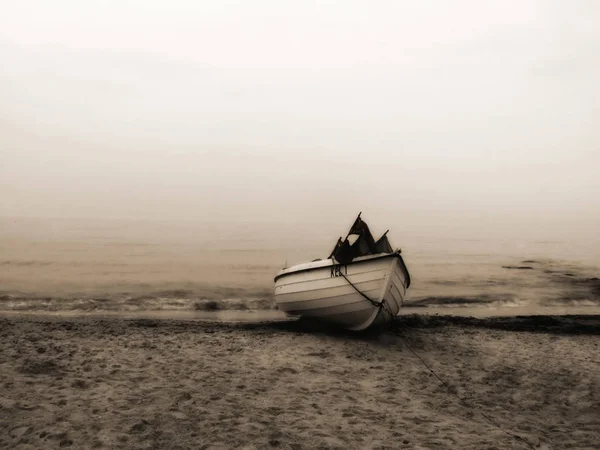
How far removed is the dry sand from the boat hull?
1.91 feet

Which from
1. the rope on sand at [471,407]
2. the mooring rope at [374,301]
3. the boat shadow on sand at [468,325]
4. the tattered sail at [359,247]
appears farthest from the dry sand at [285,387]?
the tattered sail at [359,247]

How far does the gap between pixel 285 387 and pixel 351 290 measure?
4.23m

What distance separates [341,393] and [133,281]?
17044 mm

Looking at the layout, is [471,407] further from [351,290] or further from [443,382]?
[351,290]

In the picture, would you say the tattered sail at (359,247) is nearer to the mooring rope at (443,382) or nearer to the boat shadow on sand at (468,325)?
the mooring rope at (443,382)

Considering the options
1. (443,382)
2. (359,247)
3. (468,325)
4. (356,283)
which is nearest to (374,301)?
(356,283)

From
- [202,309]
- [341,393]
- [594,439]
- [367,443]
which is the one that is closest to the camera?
[367,443]

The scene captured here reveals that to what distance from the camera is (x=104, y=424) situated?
5820 millimetres

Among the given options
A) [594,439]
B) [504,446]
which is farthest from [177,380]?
[594,439]

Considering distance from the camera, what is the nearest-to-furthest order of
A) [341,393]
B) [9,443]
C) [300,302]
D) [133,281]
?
1. [9,443]
2. [341,393]
3. [300,302]
4. [133,281]

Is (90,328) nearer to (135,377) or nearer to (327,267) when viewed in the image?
(135,377)

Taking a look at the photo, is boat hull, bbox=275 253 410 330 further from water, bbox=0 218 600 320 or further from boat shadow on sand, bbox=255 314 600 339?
water, bbox=0 218 600 320

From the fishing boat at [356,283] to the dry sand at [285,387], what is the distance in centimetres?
64

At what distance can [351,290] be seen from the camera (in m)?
11.6
